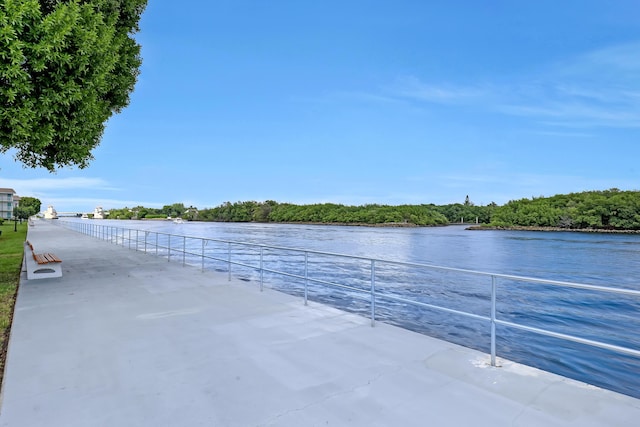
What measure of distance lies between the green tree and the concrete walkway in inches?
140

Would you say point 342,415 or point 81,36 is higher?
point 81,36

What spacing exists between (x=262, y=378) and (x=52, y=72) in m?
7.27

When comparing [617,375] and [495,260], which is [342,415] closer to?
[617,375]

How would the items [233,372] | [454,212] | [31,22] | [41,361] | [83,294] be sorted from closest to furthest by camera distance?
[233,372]
[41,361]
[31,22]
[83,294]
[454,212]

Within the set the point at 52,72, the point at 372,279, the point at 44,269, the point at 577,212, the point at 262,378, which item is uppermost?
the point at 577,212

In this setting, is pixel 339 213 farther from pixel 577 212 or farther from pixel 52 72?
pixel 52 72

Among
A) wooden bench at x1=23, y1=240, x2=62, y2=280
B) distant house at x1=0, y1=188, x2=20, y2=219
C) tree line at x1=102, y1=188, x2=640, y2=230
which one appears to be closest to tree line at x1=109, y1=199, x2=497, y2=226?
tree line at x1=102, y1=188, x2=640, y2=230

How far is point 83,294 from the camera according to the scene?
26.6 ft

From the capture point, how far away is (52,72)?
7.55 meters

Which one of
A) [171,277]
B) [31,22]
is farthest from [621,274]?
[31,22]

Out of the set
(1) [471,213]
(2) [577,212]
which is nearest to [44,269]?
(2) [577,212]

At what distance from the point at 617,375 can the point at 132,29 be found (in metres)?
14.9

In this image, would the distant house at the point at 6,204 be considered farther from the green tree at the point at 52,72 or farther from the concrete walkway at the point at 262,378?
the concrete walkway at the point at 262,378

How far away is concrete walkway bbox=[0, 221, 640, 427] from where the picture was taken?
3135 millimetres
